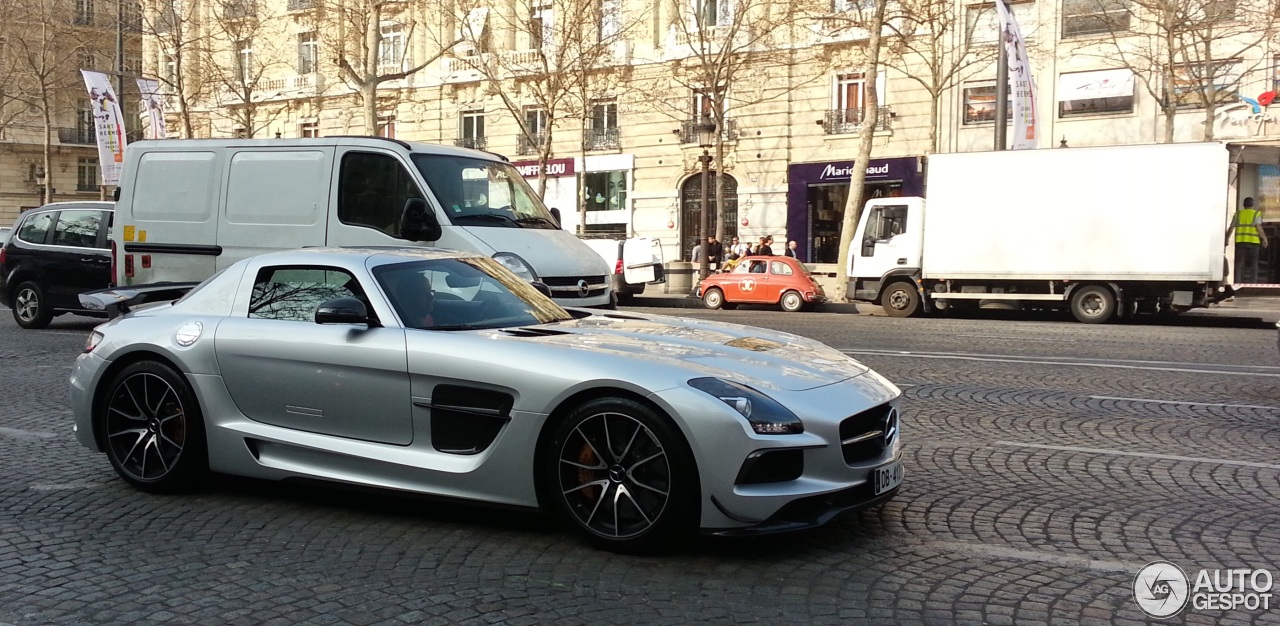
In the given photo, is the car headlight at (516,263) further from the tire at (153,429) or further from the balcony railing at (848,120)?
the balcony railing at (848,120)

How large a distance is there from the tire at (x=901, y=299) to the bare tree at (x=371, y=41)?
52.2ft

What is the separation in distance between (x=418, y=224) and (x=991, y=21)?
Result: 81.0 ft

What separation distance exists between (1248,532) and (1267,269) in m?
16.9

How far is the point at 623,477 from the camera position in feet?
14.5

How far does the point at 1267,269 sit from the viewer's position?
19297 millimetres

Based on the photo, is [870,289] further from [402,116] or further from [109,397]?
[402,116]

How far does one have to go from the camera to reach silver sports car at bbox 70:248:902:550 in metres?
4.29

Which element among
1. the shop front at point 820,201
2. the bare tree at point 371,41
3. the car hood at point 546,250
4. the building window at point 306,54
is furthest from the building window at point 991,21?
the building window at point 306,54

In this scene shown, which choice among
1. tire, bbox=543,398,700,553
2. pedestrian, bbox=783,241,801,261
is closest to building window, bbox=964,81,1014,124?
pedestrian, bbox=783,241,801,261

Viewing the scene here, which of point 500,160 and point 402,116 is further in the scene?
point 402,116

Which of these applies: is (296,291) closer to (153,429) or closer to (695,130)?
(153,429)

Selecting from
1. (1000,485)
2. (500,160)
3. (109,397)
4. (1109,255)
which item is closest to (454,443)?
(109,397)

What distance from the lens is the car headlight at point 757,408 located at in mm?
4246

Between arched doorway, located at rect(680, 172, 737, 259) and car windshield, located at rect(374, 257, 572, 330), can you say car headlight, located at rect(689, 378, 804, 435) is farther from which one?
arched doorway, located at rect(680, 172, 737, 259)
